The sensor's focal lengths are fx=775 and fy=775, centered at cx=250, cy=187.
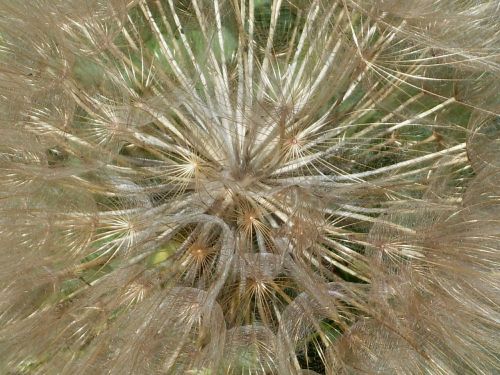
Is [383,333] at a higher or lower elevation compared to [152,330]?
higher

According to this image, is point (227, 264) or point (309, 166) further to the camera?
point (309, 166)

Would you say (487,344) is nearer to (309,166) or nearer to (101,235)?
(309,166)

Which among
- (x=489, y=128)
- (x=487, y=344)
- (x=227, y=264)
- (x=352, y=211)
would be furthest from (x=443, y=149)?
(x=227, y=264)

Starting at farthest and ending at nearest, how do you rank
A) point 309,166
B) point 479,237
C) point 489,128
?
point 309,166 < point 489,128 < point 479,237

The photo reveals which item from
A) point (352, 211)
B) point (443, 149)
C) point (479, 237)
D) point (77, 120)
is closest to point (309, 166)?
point (352, 211)

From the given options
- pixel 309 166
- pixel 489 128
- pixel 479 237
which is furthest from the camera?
pixel 309 166

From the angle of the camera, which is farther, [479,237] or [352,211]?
[352,211]

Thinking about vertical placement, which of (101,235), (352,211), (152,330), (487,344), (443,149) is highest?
(443,149)

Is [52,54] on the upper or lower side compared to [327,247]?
upper

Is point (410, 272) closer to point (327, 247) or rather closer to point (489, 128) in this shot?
point (327, 247)
